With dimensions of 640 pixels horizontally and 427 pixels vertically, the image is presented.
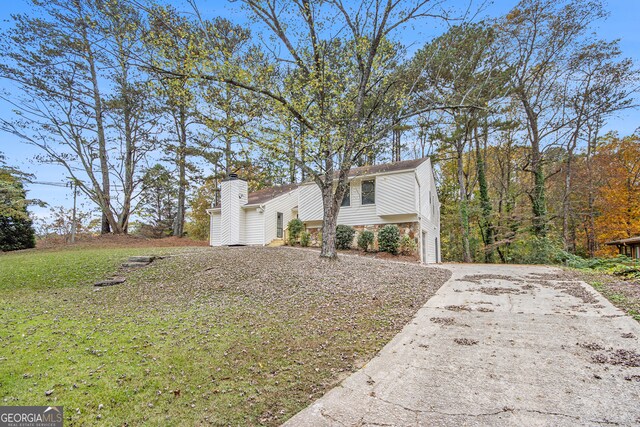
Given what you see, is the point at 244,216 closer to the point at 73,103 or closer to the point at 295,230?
the point at 295,230

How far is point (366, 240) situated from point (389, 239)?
106cm

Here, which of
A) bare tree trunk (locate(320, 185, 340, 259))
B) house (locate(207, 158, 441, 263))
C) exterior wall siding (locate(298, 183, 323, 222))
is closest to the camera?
bare tree trunk (locate(320, 185, 340, 259))

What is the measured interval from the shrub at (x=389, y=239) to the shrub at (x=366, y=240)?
1.49 feet

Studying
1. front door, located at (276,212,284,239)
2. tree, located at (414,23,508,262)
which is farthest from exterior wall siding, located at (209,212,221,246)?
tree, located at (414,23,508,262)

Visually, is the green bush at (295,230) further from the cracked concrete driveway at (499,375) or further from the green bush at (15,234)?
the green bush at (15,234)

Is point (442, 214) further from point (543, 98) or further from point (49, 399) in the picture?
point (49, 399)

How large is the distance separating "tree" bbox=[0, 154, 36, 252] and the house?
28.0 ft

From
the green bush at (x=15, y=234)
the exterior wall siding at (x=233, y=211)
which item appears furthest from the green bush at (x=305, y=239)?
the green bush at (x=15, y=234)

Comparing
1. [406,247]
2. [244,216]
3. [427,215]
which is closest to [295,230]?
[244,216]

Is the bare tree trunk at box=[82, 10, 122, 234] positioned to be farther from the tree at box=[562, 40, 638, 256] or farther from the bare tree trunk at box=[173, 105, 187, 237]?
the tree at box=[562, 40, 638, 256]

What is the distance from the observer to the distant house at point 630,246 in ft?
51.1

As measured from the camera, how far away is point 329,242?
927 centimetres

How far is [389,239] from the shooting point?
45.7 feet

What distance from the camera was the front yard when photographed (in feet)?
8.80
